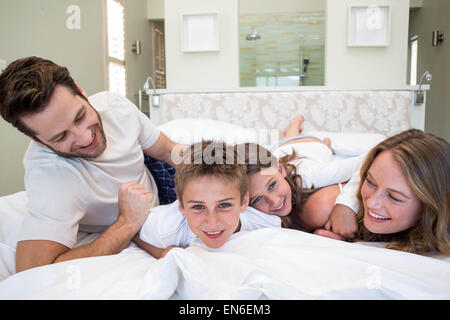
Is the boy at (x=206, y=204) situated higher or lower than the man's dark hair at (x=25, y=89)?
lower

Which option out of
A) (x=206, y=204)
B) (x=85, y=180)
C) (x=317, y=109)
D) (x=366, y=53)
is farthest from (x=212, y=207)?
(x=366, y=53)

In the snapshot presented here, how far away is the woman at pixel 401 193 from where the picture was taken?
0.90m

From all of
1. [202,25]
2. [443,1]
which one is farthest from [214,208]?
[443,1]

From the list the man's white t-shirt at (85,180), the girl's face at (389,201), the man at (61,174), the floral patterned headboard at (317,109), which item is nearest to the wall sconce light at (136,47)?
the floral patterned headboard at (317,109)

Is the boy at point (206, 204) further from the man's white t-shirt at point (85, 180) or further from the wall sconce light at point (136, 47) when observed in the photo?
the wall sconce light at point (136, 47)

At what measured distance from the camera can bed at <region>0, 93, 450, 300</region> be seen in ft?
2.19

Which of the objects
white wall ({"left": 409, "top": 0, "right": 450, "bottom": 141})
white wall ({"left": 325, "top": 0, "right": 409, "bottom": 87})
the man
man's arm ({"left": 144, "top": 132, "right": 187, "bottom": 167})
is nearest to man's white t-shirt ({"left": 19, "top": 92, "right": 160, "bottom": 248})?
the man

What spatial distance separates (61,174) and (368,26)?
3.41 meters

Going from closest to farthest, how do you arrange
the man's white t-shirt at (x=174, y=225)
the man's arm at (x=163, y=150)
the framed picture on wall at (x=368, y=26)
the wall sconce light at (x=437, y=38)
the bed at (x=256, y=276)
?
the bed at (x=256, y=276)
the man's white t-shirt at (x=174, y=225)
the man's arm at (x=163, y=150)
the framed picture on wall at (x=368, y=26)
the wall sconce light at (x=437, y=38)

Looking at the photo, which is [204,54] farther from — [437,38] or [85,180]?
[437,38]

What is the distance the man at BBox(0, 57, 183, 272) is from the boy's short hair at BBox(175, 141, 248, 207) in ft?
0.75

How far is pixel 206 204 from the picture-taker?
0.92 meters

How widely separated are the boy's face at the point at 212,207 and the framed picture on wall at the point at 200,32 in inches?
116

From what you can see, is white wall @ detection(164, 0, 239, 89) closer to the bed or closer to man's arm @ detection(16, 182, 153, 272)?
man's arm @ detection(16, 182, 153, 272)
